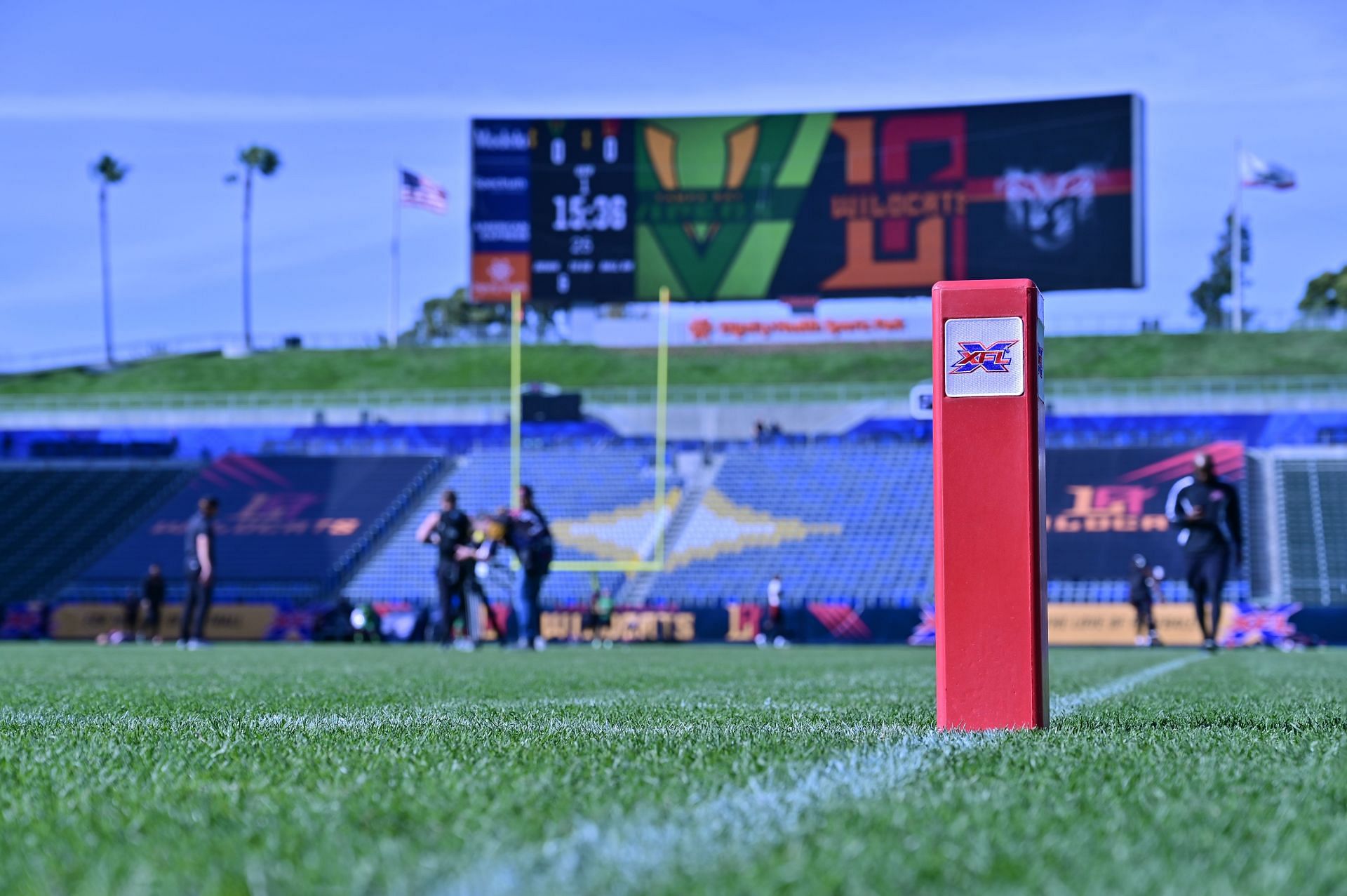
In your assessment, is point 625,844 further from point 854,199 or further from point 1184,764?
point 854,199

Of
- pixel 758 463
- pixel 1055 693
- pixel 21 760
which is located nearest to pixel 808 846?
pixel 21 760

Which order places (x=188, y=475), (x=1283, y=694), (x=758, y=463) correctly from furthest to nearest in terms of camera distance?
1. (x=188, y=475)
2. (x=758, y=463)
3. (x=1283, y=694)

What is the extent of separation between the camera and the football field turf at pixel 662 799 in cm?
209

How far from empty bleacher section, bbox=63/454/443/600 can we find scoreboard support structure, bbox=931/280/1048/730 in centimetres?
2633

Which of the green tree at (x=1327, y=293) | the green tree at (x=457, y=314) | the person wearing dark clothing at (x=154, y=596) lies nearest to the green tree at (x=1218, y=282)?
the green tree at (x=1327, y=293)

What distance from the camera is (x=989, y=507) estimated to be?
4480 mm

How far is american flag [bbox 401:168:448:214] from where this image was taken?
39.2 meters

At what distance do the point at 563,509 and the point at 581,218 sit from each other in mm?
7348

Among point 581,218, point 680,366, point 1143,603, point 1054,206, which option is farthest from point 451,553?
point 680,366

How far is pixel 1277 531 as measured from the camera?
2862cm

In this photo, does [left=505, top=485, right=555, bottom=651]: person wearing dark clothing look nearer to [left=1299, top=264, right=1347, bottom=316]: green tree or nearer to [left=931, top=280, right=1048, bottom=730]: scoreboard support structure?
[left=931, top=280, right=1048, bottom=730]: scoreboard support structure

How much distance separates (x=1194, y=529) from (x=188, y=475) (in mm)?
26083

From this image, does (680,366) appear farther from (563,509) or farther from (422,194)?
(563,509)

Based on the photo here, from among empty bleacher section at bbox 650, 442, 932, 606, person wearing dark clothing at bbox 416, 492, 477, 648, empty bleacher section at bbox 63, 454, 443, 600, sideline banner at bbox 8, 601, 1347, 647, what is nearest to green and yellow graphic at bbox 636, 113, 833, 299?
empty bleacher section at bbox 650, 442, 932, 606
